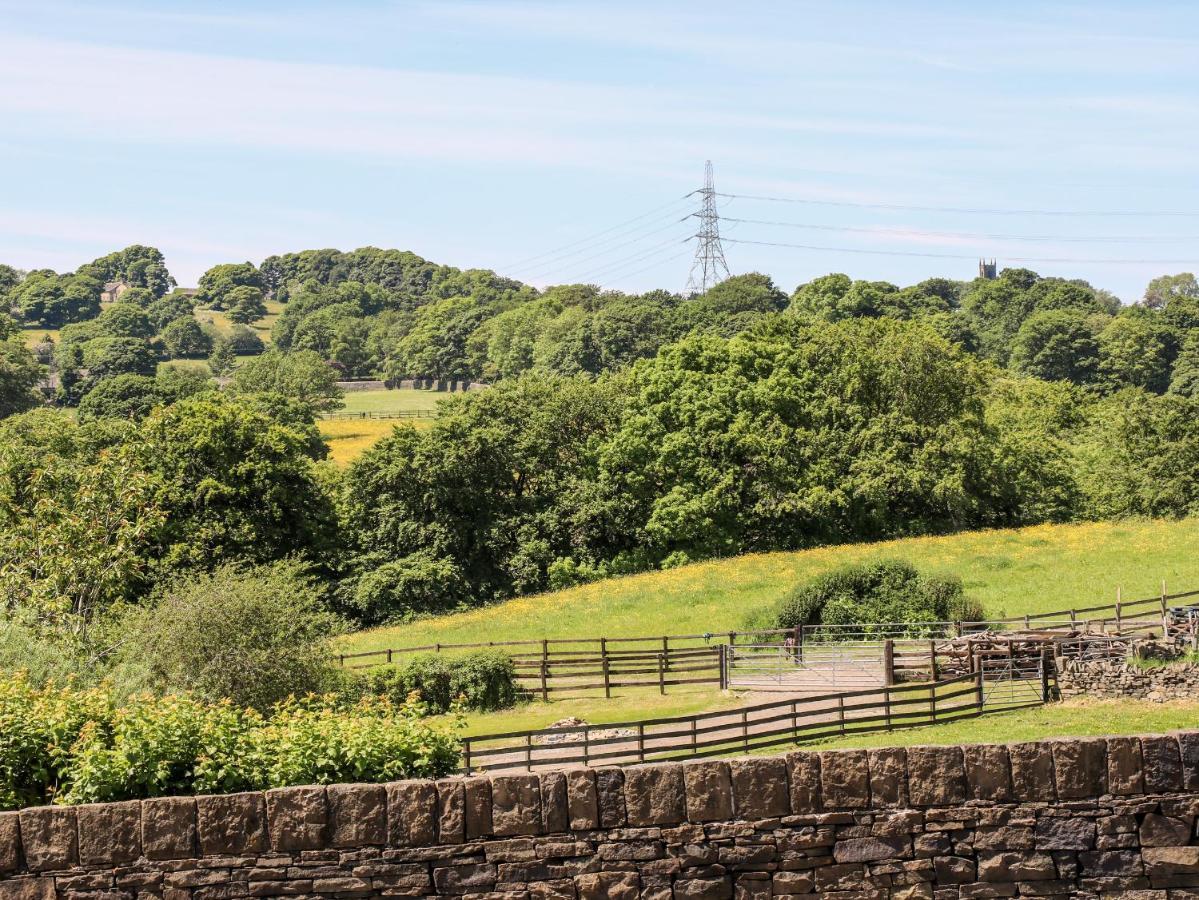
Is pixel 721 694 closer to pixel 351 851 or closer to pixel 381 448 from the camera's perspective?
pixel 351 851

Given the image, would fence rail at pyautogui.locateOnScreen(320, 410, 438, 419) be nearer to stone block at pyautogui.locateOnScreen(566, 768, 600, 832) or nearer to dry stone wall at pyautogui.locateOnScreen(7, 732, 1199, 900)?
dry stone wall at pyautogui.locateOnScreen(7, 732, 1199, 900)

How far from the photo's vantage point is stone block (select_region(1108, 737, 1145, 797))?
30.4 feet

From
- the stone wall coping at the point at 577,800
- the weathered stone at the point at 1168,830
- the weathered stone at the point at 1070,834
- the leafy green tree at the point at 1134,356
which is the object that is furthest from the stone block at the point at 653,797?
the leafy green tree at the point at 1134,356

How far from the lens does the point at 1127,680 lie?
26641 mm

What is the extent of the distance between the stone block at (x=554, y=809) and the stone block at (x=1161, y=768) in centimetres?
400

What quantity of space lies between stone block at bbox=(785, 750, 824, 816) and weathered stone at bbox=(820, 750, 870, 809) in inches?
1.6

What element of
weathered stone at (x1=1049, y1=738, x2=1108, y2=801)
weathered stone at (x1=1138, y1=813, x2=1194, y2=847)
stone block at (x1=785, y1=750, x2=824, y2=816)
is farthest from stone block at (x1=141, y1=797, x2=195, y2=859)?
weathered stone at (x1=1138, y1=813, x2=1194, y2=847)

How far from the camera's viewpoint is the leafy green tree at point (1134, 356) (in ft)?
412

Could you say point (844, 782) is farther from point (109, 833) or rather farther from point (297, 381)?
point (297, 381)

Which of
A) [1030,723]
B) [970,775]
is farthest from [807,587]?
[970,775]

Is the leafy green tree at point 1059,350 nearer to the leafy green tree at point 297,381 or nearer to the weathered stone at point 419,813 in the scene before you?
the leafy green tree at point 297,381

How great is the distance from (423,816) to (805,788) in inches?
103

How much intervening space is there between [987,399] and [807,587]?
43507 millimetres

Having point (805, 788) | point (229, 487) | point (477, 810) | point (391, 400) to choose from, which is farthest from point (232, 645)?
point (391, 400)
